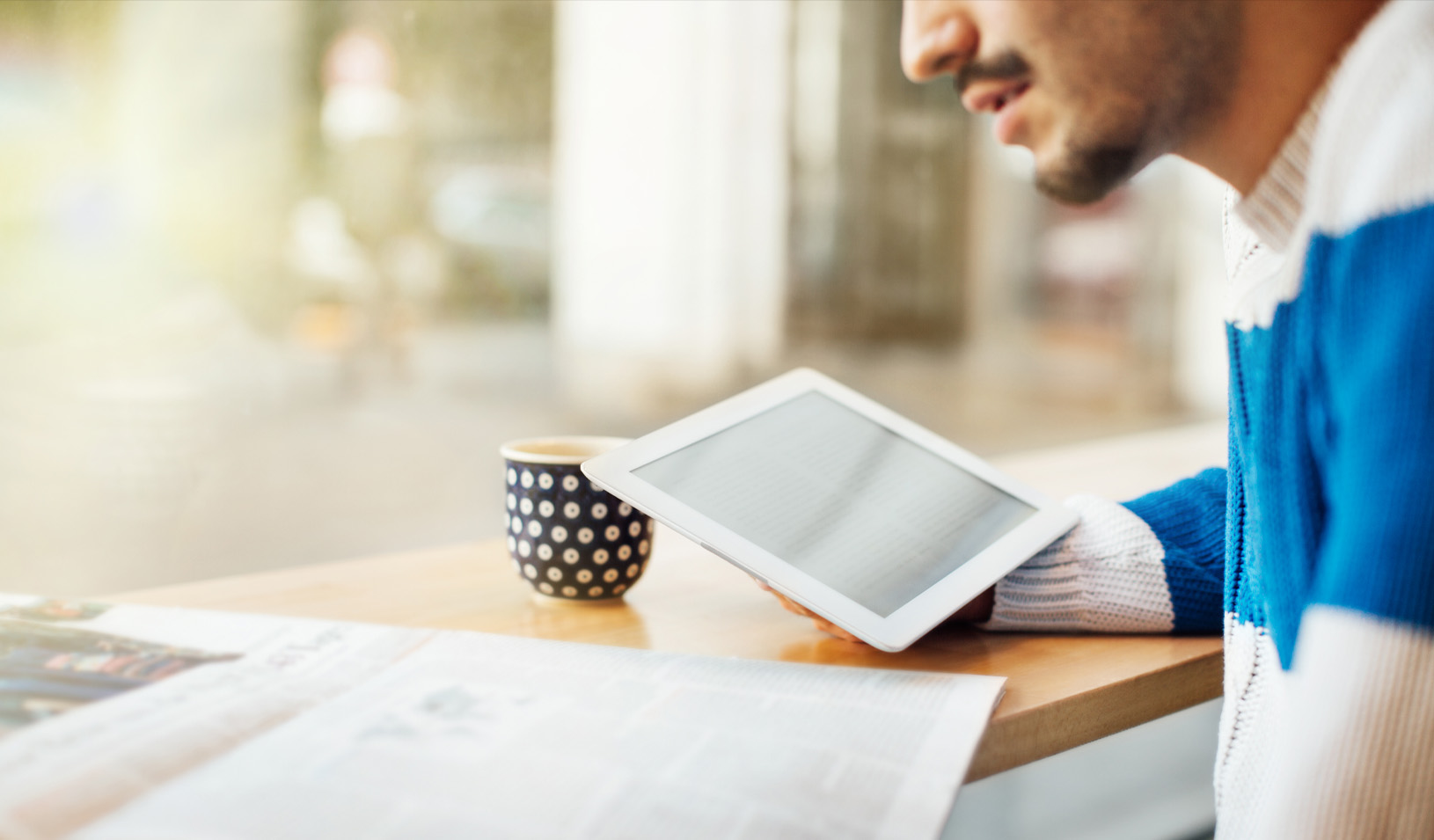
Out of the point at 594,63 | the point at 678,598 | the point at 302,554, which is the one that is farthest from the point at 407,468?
the point at 678,598

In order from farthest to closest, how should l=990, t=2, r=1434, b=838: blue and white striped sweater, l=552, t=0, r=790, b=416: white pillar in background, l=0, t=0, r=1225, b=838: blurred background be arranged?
l=552, t=0, r=790, b=416: white pillar in background → l=0, t=0, r=1225, b=838: blurred background → l=990, t=2, r=1434, b=838: blue and white striped sweater

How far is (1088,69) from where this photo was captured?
1.47 ft

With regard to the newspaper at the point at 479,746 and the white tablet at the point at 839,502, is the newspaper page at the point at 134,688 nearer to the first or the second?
the newspaper at the point at 479,746

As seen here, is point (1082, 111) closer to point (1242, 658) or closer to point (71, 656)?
point (1242, 658)

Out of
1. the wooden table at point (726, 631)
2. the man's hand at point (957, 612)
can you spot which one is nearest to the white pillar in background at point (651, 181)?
the wooden table at point (726, 631)

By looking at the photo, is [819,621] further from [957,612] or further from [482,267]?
[482,267]

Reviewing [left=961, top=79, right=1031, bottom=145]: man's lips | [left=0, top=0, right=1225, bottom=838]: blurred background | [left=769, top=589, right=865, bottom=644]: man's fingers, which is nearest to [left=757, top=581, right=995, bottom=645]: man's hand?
[left=769, top=589, right=865, bottom=644]: man's fingers

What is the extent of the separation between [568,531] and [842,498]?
0.15 m

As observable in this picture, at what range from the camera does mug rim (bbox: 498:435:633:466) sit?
0.60 metres

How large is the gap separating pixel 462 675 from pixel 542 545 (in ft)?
0.50

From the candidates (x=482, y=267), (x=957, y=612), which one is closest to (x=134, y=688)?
(x=957, y=612)

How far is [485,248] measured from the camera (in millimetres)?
3705

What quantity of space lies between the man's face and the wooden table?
0.75 ft

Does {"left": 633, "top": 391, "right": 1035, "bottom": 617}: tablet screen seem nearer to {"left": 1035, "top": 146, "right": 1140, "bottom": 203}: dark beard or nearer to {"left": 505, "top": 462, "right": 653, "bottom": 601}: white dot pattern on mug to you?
{"left": 505, "top": 462, "right": 653, "bottom": 601}: white dot pattern on mug
